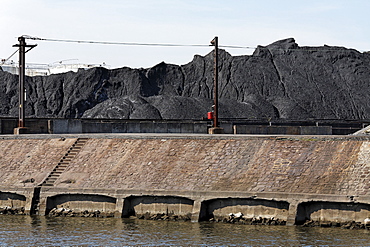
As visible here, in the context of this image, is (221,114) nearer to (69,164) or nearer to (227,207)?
(69,164)

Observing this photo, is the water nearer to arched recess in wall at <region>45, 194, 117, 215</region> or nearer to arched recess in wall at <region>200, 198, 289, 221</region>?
arched recess in wall at <region>200, 198, 289, 221</region>

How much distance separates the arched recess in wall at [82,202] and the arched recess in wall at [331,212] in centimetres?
791

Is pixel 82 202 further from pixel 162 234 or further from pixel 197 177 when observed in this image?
pixel 162 234

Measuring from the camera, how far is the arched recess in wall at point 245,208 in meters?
25.2

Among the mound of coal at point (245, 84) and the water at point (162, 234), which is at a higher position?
the mound of coal at point (245, 84)

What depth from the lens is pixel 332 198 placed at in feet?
79.3

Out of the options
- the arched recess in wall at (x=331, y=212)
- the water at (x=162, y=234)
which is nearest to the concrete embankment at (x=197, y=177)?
the arched recess in wall at (x=331, y=212)

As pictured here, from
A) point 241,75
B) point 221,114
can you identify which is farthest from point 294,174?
point 241,75

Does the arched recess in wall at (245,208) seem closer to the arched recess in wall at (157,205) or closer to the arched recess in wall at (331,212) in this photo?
the arched recess in wall at (331,212)

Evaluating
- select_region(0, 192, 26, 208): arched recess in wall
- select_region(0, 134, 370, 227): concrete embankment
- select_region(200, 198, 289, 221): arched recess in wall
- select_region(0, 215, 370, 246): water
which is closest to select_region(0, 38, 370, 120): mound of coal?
select_region(0, 134, 370, 227): concrete embankment

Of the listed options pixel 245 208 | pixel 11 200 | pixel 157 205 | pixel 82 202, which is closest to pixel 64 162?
pixel 11 200

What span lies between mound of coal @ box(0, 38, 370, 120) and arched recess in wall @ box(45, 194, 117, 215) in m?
49.2

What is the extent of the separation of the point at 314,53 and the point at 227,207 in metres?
67.1

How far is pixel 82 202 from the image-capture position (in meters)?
28.5
